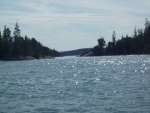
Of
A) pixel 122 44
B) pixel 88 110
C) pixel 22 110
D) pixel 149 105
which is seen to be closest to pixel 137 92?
pixel 149 105

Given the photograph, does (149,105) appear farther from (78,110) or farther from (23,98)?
(23,98)

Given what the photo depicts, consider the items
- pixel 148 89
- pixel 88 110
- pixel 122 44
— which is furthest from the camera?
pixel 122 44

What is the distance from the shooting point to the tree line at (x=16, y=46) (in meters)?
156

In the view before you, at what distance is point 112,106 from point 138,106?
159cm

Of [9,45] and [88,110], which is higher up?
[9,45]

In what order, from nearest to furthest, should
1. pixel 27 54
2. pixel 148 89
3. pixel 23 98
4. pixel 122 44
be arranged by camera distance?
pixel 23 98 < pixel 148 89 < pixel 27 54 < pixel 122 44

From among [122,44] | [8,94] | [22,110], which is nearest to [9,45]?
[122,44]

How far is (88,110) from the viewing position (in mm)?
22953

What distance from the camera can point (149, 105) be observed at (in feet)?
78.3

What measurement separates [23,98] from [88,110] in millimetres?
8247

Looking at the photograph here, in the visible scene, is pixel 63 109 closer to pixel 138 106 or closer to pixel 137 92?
pixel 138 106

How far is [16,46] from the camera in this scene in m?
161

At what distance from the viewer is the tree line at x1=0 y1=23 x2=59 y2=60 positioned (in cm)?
15619

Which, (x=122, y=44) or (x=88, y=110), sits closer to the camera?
(x=88, y=110)
